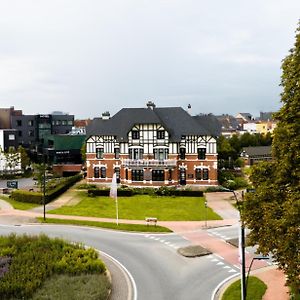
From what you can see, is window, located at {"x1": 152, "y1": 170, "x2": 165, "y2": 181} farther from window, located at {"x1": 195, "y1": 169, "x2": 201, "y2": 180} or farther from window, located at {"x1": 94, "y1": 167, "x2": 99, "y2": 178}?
window, located at {"x1": 94, "y1": 167, "x2": 99, "y2": 178}

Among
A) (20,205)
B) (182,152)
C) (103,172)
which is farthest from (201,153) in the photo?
(20,205)

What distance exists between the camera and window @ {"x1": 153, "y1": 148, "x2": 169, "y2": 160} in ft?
198

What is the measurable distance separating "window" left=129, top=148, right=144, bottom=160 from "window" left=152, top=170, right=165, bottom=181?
10.1ft

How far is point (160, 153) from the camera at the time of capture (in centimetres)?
6056

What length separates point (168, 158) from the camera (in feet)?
198

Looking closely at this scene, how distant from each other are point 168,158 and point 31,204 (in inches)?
796

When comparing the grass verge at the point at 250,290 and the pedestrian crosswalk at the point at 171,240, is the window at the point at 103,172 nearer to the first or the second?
the pedestrian crosswalk at the point at 171,240

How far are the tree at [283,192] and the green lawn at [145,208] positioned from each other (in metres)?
22.8

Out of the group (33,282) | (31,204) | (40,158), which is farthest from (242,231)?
(40,158)

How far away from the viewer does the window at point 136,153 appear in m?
61.0

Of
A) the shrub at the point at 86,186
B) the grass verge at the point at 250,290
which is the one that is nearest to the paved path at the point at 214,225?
the grass verge at the point at 250,290

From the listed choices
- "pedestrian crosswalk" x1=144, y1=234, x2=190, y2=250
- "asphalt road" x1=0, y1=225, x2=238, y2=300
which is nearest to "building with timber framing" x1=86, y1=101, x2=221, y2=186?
"asphalt road" x1=0, y1=225, x2=238, y2=300

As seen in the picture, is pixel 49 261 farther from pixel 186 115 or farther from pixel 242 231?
pixel 186 115

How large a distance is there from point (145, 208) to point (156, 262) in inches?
742
